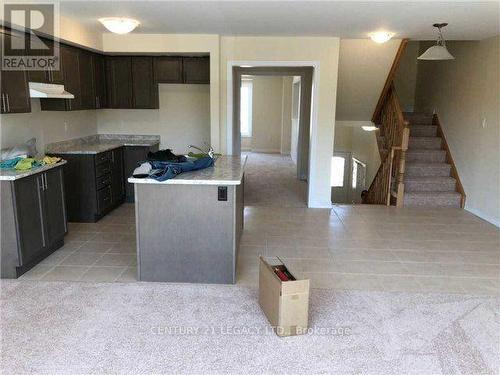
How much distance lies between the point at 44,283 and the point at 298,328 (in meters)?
2.18

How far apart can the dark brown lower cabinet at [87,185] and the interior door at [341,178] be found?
593 centimetres

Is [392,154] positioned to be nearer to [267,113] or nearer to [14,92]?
[14,92]

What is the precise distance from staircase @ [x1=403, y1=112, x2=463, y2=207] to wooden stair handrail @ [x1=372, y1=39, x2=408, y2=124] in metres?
0.59

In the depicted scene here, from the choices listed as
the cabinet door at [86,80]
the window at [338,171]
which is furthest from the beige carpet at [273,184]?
the cabinet door at [86,80]

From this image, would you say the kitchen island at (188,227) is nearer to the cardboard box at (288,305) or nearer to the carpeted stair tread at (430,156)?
the cardboard box at (288,305)

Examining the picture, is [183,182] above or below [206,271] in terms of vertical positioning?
above

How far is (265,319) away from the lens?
2.87 meters

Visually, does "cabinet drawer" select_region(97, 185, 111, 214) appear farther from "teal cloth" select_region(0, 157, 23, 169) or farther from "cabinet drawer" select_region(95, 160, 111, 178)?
"teal cloth" select_region(0, 157, 23, 169)

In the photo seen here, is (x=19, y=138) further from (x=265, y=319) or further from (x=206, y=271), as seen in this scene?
(x=265, y=319)

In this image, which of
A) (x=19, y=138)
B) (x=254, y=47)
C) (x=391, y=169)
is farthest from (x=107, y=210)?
(x=391, y=169)

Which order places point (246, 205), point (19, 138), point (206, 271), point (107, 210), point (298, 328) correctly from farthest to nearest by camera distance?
point (246, 205)
point (107, 210)
point (19, 138)
point (206, 271)
point (298, 328)

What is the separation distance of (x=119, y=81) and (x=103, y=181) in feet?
5.39

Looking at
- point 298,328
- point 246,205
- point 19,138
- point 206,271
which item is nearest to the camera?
point 298,328

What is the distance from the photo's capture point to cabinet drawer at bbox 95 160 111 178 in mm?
5023
